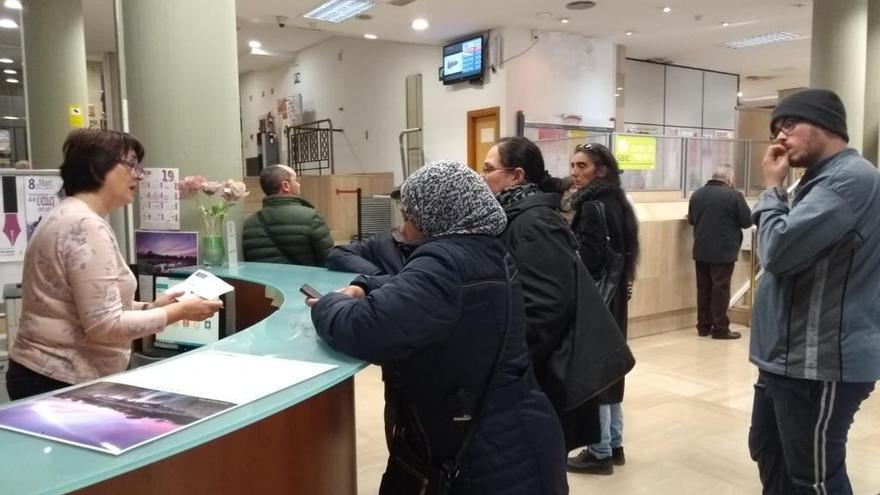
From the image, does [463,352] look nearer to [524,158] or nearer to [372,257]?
[524,158]

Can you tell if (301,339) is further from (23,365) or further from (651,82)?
(651,82)

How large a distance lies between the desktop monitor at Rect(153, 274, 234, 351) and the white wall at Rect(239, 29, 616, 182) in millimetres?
6850

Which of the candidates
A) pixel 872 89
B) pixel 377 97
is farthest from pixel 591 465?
pixel 377 97

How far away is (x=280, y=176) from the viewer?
3613mm

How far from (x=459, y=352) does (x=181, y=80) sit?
2.43 m

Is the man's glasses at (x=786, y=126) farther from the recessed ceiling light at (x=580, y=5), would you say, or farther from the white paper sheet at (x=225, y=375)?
the recessed ceiling light at (x=580, y=5)

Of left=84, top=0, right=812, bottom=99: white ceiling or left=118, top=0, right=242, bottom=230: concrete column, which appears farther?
left=84, top=0, right=812, bottom=99: white ceiling

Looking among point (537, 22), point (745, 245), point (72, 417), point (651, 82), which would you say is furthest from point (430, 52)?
point (72, 417)

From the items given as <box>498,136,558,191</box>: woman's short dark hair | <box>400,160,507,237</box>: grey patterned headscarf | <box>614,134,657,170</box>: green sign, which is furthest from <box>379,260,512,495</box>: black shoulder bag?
<box>614,134,657,170</box>: green sign

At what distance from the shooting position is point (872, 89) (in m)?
7.36

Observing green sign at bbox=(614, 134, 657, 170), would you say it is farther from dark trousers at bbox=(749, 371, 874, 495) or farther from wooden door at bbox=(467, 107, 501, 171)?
dark trousers at bbox=(749, 371, 874, 495)

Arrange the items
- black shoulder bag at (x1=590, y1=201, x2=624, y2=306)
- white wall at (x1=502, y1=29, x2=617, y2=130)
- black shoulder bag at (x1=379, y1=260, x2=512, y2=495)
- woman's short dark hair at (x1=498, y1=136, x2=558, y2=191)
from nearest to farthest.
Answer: black shoulder bag at (x1=379, y1=260, x2=512, y2=495) < woman's short dark hair at (x1=498, y1=136, x2=558, y2=191) < black shoulder bag at (x1=590, y1=201, x2=624, y2=306) < white wall at (x1=502, y1=29, x2=617, y2=130)

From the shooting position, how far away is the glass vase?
10.7 feet

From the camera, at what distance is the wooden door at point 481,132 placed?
9164 mm
